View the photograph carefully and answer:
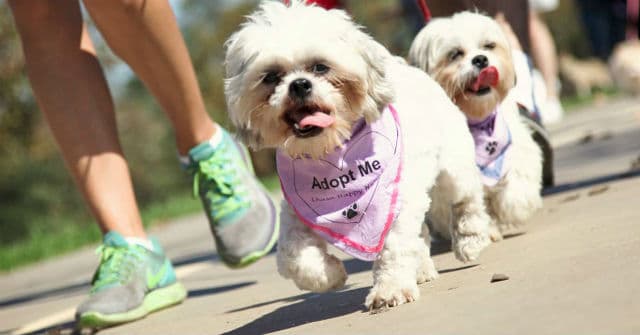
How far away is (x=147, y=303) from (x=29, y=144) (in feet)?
71.3

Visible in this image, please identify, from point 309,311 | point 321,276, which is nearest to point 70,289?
point 309,311

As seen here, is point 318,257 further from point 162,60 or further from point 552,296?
point 162,60

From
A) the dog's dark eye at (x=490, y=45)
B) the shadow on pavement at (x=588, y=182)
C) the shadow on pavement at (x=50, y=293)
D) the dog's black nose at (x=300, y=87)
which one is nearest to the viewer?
the dog's black nose at (x=300, y=87)

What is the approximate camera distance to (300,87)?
3.65 m

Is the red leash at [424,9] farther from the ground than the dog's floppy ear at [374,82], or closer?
farther from the ground

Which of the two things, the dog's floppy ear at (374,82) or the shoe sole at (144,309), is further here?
the shoe sole at (144,309)

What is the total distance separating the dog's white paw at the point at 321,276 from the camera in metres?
3.69

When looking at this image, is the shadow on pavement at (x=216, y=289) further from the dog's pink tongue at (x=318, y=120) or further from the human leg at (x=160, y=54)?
the dog's pink tongue at (x=318, y=120)

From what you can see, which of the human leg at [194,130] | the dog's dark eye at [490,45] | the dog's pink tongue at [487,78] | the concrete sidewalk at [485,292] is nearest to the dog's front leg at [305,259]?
the concrete sidewalk at [485,292]

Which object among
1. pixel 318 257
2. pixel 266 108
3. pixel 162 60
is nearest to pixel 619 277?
pixel 318 257

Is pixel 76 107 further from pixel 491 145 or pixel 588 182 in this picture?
pixel 588 182

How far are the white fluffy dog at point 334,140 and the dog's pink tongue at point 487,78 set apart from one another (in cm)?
95

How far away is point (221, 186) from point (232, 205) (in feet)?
0.31

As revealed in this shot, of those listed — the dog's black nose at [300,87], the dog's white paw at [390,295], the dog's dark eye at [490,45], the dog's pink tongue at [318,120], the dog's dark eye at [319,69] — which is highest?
the dog's dark eye at [319,69]
